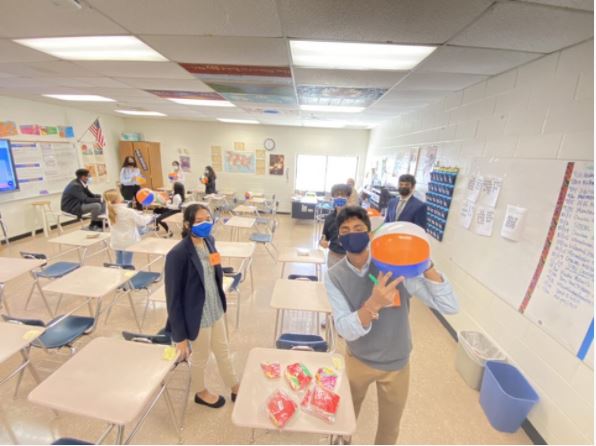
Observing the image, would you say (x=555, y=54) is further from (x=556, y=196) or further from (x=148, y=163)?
(x=148, y=163)

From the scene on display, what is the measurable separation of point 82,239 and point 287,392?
3587 mm

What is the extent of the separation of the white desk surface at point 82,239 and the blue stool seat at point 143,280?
928 mm

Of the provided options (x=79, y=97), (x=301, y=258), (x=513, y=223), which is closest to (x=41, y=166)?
(x=79, y=97)

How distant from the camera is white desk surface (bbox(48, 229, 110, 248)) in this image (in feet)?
10.6

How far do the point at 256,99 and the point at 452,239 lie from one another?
347 cm

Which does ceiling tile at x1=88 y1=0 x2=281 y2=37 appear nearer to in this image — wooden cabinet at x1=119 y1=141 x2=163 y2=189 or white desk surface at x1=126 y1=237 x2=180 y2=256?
white desk surface at x1=126 y1=237 x2=180 y2=256

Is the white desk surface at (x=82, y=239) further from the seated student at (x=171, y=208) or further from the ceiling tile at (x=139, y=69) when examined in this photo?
the ceiling tile at (x=139, y=69)

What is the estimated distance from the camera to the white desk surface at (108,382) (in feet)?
3.77

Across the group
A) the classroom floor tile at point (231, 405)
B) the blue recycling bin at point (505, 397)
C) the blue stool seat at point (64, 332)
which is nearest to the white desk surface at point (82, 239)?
the classroom floor tile at point (231, 405)

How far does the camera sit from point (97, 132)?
6.71m

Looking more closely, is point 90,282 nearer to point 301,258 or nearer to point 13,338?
point 13,338

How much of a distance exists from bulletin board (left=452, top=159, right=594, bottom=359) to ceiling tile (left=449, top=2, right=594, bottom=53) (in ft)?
2.59

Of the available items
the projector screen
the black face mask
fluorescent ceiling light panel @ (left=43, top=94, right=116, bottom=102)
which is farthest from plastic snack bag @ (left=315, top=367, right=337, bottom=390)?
the projector screen

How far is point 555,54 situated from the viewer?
1869 mm
